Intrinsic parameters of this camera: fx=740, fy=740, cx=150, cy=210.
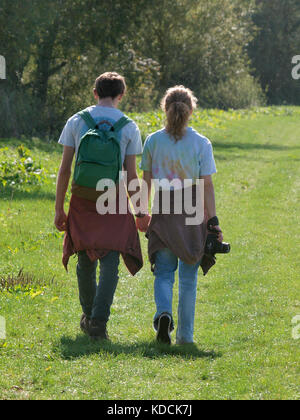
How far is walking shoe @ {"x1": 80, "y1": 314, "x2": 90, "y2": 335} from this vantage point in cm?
602

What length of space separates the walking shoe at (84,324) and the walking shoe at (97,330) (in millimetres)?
193

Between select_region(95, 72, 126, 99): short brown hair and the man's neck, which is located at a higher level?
select_region(95, 72, 126, 99): short brown hair

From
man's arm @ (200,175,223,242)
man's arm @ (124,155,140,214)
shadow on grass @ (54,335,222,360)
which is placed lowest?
shadow on grass @ (54,335,222,360)

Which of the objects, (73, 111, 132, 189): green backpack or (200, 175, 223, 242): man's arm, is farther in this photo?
(200, 175, 223, 242): man's arm

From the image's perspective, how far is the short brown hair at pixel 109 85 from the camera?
5.55 meters

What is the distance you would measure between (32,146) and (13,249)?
8.91m

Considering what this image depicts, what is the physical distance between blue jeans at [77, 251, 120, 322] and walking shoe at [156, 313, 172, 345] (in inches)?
16.4

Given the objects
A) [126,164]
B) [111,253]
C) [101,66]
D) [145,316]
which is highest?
[101,66]

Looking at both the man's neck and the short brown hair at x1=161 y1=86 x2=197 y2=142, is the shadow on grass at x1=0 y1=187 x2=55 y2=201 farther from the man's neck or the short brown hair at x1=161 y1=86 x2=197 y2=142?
the short brown hair at x1=161 y1=86 x2=197 y2=142

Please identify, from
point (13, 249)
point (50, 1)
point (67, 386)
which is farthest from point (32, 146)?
point (67, 386)

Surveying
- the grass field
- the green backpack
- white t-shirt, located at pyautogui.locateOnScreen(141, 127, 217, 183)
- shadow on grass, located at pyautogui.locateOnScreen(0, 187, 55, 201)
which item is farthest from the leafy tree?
the green backpack

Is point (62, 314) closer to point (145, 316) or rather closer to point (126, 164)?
point (145, 316)

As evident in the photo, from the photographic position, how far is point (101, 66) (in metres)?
23.0

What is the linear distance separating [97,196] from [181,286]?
3.29ft
